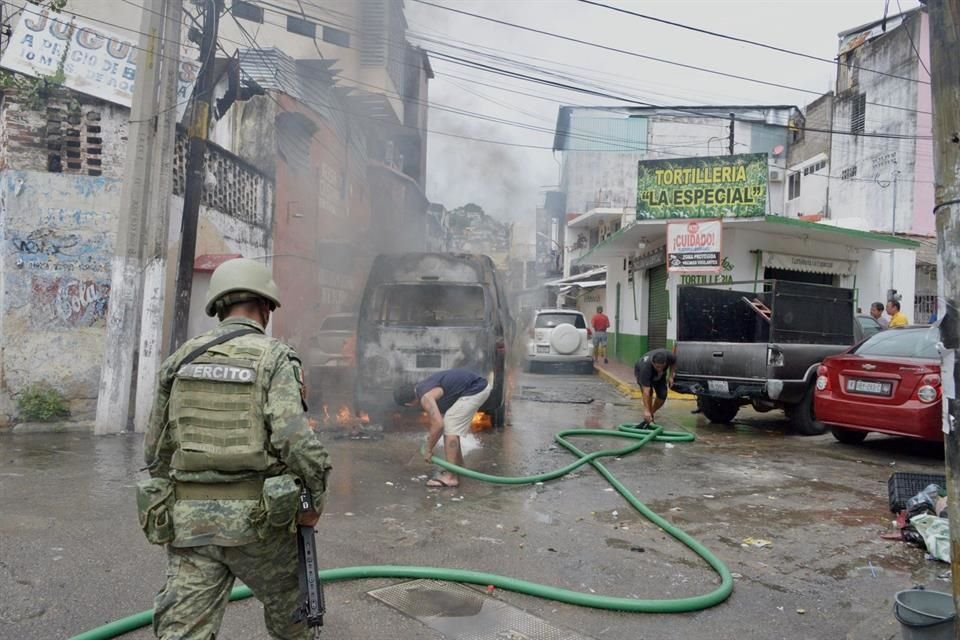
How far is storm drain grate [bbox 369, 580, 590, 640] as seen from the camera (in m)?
3.18

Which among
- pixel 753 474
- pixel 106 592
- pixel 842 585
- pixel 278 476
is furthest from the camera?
pixel 753 474

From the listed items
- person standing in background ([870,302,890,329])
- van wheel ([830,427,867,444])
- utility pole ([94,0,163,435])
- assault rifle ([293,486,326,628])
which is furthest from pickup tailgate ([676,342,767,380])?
assault rifle ([293,486,326,628])

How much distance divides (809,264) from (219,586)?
15227 mm

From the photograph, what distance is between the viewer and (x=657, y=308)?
16344mm

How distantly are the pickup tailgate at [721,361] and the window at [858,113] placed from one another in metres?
20.1

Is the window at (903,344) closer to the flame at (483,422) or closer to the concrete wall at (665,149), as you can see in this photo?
the flame at (483,422)

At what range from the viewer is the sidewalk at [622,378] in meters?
12.9

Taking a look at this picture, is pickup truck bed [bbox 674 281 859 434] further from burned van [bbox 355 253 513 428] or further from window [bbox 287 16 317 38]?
window [bbox 287 16 317 38]

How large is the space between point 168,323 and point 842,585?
8798 mm

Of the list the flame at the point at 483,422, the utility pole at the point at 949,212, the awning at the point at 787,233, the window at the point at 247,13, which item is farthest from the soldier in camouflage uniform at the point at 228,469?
the window at the point at 247,13

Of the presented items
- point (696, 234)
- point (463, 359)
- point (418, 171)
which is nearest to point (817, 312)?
point (696, 234)

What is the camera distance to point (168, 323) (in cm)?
967

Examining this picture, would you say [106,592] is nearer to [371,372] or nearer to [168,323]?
[371,372]

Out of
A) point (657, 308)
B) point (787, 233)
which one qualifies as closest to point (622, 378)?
point (657, 308)
